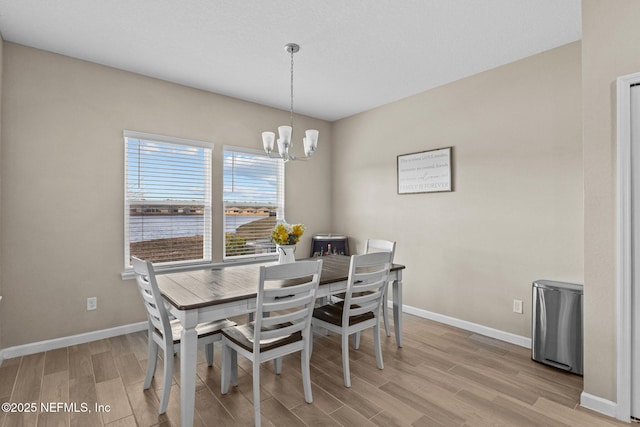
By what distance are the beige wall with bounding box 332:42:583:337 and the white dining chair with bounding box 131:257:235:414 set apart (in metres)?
2.57

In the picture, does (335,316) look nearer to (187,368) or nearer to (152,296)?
(187,368)

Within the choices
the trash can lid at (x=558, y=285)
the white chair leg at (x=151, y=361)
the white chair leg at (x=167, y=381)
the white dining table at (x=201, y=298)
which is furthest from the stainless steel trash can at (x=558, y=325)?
the white chair leg at (x=151, y=361)

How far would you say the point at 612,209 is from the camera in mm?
1961

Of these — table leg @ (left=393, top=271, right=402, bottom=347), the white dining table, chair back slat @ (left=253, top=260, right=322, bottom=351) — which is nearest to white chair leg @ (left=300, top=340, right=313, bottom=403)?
chair back slat @ (left=253, top=260, right=322, bottom=351)

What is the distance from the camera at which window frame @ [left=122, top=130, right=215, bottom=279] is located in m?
3.26

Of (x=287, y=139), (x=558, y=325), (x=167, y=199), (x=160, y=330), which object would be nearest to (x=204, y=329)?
(x=160, y=330)

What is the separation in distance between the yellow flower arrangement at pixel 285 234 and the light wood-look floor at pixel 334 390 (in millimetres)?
1026

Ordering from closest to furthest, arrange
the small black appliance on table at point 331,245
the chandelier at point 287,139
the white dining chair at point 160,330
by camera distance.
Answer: the white dining chair at point 160,330, the chandelier at point 287,139, the small black appliance on table at point 331,245

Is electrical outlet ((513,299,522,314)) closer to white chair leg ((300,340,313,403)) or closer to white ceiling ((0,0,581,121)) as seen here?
white chair leg ((300,340,313,403))

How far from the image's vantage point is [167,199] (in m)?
3.51

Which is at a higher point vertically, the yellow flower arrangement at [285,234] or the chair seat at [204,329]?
the yellow flower arrangement at [285,234]

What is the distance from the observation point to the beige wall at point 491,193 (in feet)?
9.09

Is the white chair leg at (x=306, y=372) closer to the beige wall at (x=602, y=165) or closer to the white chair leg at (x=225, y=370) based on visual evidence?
the white chair leg at (x=225, y=370)

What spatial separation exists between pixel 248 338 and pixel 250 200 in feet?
7.94
